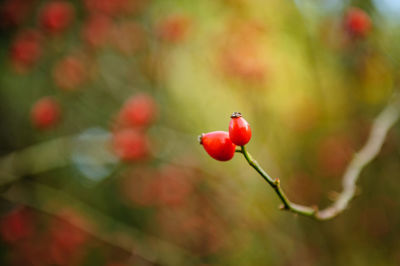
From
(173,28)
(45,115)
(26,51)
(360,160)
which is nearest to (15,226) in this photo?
(45,115)

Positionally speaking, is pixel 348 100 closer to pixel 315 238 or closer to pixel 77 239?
pixel 315 238

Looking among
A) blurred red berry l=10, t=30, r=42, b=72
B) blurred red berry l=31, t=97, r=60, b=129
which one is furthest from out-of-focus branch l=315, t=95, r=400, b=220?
blurred red berry l=10, t=30, r=42, b=72

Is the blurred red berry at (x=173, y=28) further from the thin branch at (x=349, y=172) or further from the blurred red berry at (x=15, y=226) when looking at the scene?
the blurred red berry at (x=15, y=226)

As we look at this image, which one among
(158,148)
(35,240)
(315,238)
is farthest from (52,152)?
(315,238)

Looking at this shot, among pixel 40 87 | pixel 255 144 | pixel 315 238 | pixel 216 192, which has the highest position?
pixel 40 87

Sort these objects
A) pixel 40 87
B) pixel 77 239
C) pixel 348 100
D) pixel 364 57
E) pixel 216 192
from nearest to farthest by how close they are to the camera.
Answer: pixel 364 57 < pixel 348 100 < pixel 216 192 < pixel 77 239 < pixel 40 87

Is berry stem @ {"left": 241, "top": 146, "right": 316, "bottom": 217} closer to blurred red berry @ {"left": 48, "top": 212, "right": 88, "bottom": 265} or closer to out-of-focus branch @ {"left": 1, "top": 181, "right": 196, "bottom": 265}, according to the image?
out-of-focus branch @ {"left": 1, "top": 181, "right": 196, "bottom": 265}

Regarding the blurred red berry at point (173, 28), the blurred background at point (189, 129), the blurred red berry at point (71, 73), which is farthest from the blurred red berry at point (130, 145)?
the blurred red berry at point (173, 28)
